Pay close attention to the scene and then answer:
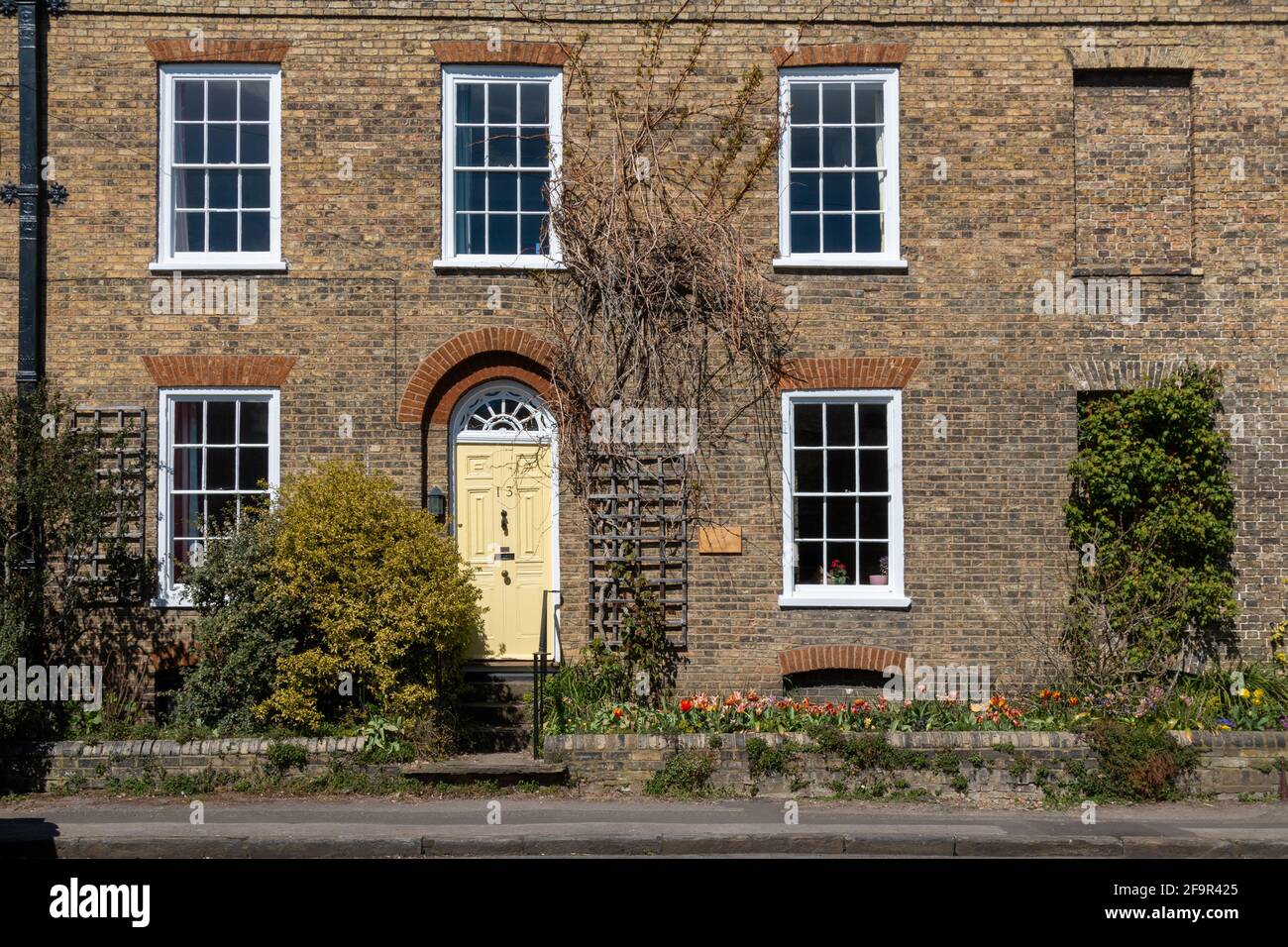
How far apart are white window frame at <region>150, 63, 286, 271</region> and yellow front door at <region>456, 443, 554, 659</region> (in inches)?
119

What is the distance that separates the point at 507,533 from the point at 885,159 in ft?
19.0

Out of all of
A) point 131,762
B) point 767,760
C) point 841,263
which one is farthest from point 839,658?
point 131,762

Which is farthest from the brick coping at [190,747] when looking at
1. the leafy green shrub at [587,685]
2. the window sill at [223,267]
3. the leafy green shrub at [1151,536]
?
the leafy green shrub at [1151,536]

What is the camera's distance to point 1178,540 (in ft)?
40.0

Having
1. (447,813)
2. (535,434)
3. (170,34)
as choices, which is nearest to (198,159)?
(170,34)

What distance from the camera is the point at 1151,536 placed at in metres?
12.2

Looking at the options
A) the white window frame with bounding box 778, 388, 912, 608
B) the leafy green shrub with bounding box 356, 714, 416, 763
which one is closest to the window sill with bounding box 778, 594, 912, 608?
the white window frame with bounding box 778, 388, 912, 608

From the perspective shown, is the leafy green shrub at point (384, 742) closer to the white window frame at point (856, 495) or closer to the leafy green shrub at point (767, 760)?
the leafy green shrub at point (767, 760)

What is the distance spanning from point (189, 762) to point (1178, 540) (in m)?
10.0

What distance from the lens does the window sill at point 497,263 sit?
12.6 m

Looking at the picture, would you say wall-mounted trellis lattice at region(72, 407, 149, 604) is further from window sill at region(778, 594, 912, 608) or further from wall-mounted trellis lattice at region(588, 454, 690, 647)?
window sill at region(778, 594, 912, 608)

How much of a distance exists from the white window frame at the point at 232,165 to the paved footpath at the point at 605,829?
222 inches

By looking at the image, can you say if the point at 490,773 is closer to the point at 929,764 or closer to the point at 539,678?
the point at 539,678

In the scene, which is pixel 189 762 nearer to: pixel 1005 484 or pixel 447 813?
pixel 447 813
